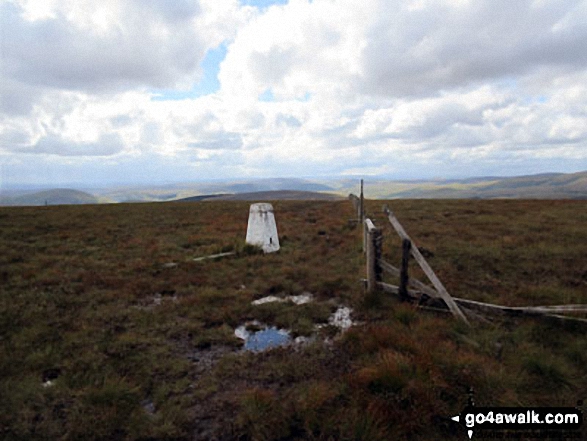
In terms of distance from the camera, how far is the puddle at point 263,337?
22.0 ft

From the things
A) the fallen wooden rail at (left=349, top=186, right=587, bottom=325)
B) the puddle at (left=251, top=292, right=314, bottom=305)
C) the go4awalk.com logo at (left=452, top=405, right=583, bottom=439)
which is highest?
the fallen wooden rail at (left=349, top=186, right=587, bottom=325)

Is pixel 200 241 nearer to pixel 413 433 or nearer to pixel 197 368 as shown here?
pixel 197 368

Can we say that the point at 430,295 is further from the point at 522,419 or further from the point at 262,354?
the point at 262,354

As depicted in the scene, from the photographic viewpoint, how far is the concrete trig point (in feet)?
47.3

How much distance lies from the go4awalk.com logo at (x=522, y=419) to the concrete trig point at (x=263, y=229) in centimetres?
1070

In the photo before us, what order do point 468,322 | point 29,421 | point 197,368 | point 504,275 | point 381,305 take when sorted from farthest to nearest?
point 504,275, point 381,305, point 468,322, point 197,368, point 29,421

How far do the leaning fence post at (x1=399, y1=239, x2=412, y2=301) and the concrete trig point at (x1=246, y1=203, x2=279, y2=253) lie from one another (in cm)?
726

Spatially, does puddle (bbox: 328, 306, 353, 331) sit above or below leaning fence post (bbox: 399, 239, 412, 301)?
below

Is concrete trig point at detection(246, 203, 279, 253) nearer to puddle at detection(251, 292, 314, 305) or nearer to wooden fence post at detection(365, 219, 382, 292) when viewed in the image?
puddle at detection(251, 292, 314, 305)

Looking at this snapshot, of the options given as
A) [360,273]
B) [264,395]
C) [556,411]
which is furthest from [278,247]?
[556,411]

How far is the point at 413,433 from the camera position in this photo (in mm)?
4113

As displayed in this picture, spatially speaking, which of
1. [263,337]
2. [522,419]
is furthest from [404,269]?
[522,419]

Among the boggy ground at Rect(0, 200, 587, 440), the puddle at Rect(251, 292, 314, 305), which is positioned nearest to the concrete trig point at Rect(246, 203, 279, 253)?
the boggy ground at Rect(0, 200, 587, 440)

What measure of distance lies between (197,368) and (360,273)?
6.58 m
